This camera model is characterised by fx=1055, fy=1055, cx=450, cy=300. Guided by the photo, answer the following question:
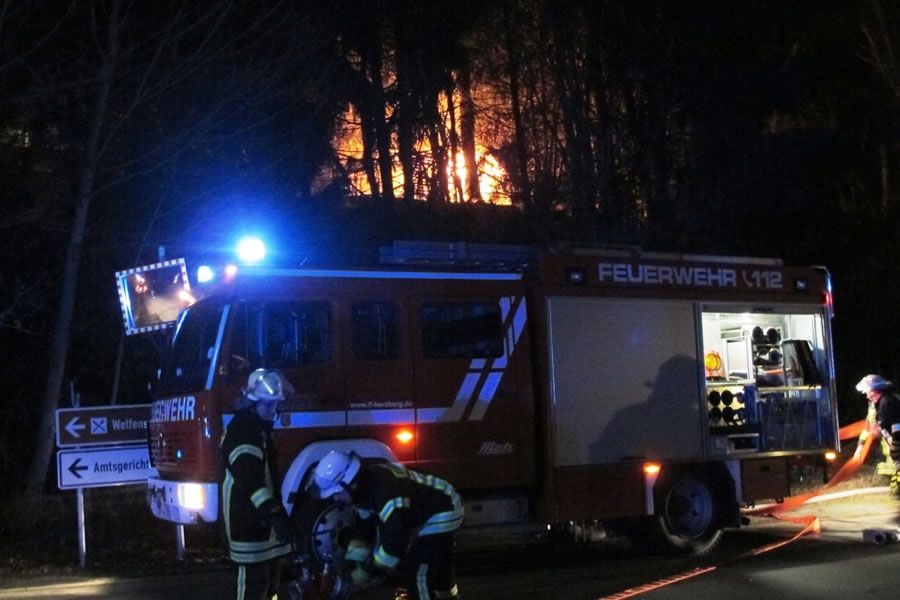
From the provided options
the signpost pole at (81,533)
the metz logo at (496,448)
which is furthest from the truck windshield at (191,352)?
the metz logo at (496,448)

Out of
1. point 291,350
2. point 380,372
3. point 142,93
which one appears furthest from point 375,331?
point 142,93

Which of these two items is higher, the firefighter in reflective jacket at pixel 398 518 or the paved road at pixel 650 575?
the firefighter in reflective jacket at pixel 398 518

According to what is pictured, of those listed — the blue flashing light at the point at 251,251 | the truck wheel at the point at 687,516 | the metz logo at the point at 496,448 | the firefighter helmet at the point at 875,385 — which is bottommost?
the truck wheel at the point at 687,516

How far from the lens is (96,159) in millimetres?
12023

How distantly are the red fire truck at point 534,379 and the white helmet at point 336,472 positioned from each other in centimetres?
240

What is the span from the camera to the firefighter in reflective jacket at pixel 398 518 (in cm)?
570

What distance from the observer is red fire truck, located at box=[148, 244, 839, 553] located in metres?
8.53

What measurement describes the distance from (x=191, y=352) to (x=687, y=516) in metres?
5.21

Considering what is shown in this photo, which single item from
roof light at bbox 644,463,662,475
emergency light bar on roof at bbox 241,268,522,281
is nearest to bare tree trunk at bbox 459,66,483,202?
roof light at bbox 644,463,662,475

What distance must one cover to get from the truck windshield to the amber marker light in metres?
1.67

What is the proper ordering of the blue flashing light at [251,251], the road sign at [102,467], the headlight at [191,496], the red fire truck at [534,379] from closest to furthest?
the headlight at [191,496]
the red fire truck at [534,379]
the blue flashing light at [251,251]
the road sign at [102,467]

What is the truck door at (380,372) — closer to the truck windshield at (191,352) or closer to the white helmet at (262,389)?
the truck windshield at (191,352)

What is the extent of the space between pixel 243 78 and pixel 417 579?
832 cm

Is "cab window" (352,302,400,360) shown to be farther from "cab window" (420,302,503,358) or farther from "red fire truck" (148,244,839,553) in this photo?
"cab window" (420,302,503,358)
